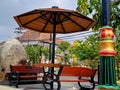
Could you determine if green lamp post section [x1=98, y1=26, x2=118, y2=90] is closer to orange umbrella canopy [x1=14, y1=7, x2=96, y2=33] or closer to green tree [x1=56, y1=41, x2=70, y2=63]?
orange umbrella canopy [x1=14, y1=7, x2=96, y2=33]

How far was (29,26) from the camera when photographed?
12211 mm

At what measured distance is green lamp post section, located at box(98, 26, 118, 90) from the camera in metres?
3.48

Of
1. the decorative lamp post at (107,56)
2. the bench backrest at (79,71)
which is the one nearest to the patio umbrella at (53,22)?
the bench backrest at (79,71)

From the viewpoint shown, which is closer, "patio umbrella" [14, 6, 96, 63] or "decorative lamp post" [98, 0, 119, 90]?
"decorative lamp post" [98, 0, 119, 90]

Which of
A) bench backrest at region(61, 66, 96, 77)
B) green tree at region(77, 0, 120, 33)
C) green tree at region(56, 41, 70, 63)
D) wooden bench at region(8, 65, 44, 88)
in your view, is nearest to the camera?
green tree at region(77, 0, 120, 33)

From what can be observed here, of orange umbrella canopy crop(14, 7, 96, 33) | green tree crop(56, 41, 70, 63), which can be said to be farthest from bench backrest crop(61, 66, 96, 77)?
green tree crop(56, 41, 70, 63)

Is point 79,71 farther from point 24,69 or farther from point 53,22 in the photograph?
point 24,69

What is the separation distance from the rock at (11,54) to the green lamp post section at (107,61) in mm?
13347

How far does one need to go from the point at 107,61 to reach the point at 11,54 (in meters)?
13.5

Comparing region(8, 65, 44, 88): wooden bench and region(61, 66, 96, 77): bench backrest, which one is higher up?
region(61, 66, 96, 77): bench backrest

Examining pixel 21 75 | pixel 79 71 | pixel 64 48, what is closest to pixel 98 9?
pixel 79 71

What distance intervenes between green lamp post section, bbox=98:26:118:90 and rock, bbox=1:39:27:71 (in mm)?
13347

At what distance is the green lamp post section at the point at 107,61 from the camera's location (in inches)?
137

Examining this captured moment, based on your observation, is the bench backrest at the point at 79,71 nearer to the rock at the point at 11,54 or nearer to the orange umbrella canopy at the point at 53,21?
the orange umbrella canopy at the point at 53,21
